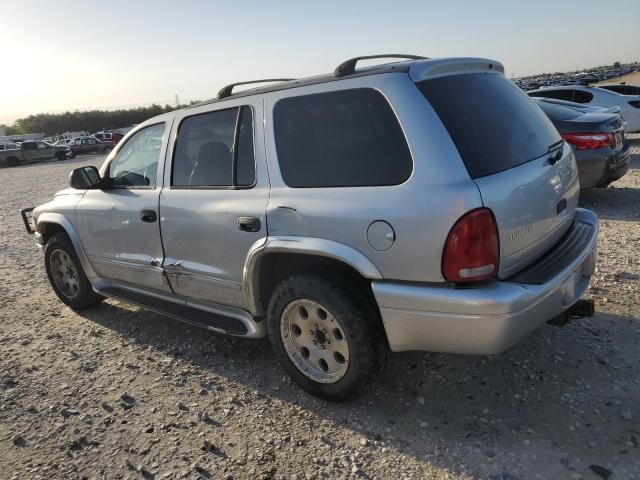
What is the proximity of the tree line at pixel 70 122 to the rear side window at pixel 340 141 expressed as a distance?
3090 inches

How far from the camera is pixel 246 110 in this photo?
10.5ft

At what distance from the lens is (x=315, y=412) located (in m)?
2.98

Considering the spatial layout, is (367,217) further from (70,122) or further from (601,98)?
(70,122)

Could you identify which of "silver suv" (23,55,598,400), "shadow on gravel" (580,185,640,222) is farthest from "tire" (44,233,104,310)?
"shadow on gravel" (580,185,640,222)

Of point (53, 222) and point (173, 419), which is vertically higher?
point (53, 222)

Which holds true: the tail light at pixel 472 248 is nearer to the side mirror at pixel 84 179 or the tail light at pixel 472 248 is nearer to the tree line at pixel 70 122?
the side mirror at pixel 84 179

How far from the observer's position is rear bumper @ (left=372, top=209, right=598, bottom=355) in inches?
92.3

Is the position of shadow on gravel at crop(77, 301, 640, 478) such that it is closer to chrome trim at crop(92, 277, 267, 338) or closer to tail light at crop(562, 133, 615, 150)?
chrome trim at crop(92, 277, 267, 338)

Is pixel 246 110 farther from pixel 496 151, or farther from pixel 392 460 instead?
pixel 392 460

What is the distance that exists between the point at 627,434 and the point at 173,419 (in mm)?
2516

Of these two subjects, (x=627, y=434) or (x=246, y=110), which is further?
(x=246, y=110)

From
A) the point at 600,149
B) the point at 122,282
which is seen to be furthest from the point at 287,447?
the point at 600,149

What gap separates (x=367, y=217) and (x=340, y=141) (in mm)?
502

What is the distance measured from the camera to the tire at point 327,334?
272 centimetres
